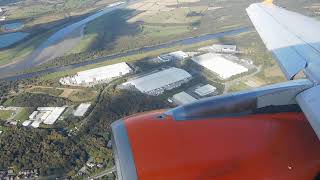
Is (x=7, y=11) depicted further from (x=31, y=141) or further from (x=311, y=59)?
(x=311, y=59)

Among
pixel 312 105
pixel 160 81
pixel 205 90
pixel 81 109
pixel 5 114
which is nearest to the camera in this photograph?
pixel 312 105

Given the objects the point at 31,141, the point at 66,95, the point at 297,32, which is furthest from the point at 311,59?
the point at 66,95

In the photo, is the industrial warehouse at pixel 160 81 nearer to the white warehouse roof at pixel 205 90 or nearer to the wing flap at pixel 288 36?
the white warehouse roof at pixel 205 90

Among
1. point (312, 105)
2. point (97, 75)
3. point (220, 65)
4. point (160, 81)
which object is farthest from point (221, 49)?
point (312, 105)

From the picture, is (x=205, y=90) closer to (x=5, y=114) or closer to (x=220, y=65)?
(x=220, y=65)

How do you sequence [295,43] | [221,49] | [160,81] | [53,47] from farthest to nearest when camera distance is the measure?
[53,47]
[221,49]
[160,81]
[295,43]

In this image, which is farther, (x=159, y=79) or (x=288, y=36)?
(x=159, y=79)

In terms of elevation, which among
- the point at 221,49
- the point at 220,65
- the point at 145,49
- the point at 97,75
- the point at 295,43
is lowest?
the point at 220,65
